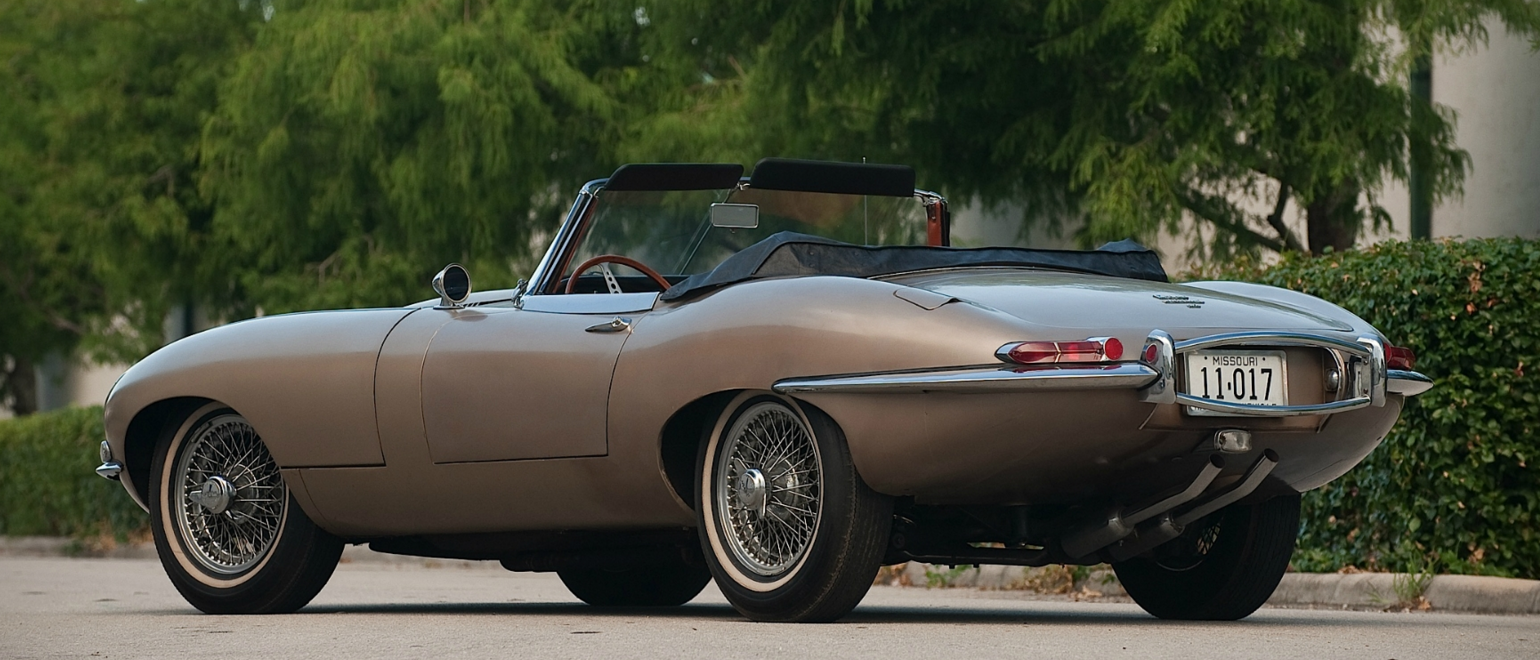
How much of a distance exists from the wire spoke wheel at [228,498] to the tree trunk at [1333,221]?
800 centimetres

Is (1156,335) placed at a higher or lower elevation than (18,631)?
higher

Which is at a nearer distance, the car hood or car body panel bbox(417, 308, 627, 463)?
the car hood

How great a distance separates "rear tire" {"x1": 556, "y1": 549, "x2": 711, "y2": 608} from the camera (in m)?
8.23

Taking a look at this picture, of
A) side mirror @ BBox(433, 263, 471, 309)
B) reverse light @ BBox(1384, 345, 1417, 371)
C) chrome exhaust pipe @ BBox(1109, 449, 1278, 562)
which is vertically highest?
side mirror @ BBox(433, 263, 471, 309)

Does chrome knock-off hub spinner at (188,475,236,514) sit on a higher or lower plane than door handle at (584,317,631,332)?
lower

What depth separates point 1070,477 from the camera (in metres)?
5.75

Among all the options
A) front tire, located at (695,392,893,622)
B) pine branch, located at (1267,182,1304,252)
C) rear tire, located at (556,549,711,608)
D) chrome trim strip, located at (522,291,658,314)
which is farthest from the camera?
pine branch, located at (1267,182,1304,252)

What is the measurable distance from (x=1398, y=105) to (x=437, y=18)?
864cm

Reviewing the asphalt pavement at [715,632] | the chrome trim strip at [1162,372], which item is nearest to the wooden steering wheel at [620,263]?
the asphalt pavement at [715,632]

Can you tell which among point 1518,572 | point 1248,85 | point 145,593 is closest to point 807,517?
point 1518,572

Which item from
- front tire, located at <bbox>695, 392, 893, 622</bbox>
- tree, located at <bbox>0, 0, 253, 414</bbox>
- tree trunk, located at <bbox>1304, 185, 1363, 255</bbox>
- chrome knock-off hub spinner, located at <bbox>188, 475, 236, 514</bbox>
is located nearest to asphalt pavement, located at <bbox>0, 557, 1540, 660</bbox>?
front tire, located at <bbox>695, 392, 893, 622</bbox>

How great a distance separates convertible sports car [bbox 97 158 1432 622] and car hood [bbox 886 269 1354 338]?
0.02 m

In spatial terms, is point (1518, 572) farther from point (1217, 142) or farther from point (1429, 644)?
point (1217, 142)

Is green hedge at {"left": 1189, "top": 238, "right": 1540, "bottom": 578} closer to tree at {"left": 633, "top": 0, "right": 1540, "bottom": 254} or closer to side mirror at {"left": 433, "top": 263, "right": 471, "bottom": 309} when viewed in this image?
tree at {"left": 633, "top": 0, "right": 1540, "bottom": 254}
